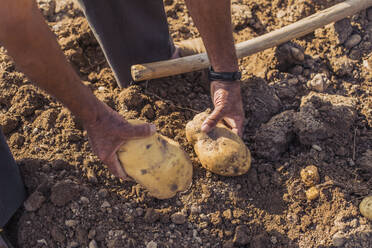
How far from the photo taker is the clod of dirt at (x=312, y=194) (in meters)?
2.19

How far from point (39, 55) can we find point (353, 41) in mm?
2380

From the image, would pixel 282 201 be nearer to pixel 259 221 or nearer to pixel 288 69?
pixel 259 221

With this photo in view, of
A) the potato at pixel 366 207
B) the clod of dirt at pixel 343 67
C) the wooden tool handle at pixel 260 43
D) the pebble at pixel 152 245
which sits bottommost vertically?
the potato at pixel 366 207

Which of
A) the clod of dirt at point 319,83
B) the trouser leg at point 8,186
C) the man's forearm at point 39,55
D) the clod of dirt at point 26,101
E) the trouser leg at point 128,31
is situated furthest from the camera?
the clod of dirt at point 319,83

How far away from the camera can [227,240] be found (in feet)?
6.84

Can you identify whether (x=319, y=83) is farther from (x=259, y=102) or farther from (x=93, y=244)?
(x=93, y=244)

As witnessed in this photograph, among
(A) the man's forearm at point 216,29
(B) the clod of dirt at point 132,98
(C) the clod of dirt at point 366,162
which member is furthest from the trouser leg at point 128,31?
(C) the clod of dirt at point 366,162

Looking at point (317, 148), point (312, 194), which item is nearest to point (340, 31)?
point (317, 148)

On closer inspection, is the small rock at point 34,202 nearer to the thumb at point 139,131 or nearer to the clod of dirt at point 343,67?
the thumb at point 139,131

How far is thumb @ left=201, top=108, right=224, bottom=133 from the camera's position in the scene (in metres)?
2.21

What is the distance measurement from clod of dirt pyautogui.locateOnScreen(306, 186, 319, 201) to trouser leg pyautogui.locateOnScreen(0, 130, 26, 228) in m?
1.70

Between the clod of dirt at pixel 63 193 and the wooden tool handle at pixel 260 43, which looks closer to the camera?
the clod of dirt at pixel 63 193

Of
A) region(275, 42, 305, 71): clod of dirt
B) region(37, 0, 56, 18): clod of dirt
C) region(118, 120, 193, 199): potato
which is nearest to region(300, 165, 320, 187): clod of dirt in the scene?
region(118, 120, 193, 199): potato

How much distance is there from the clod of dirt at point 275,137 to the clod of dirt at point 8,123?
5.25 ft
